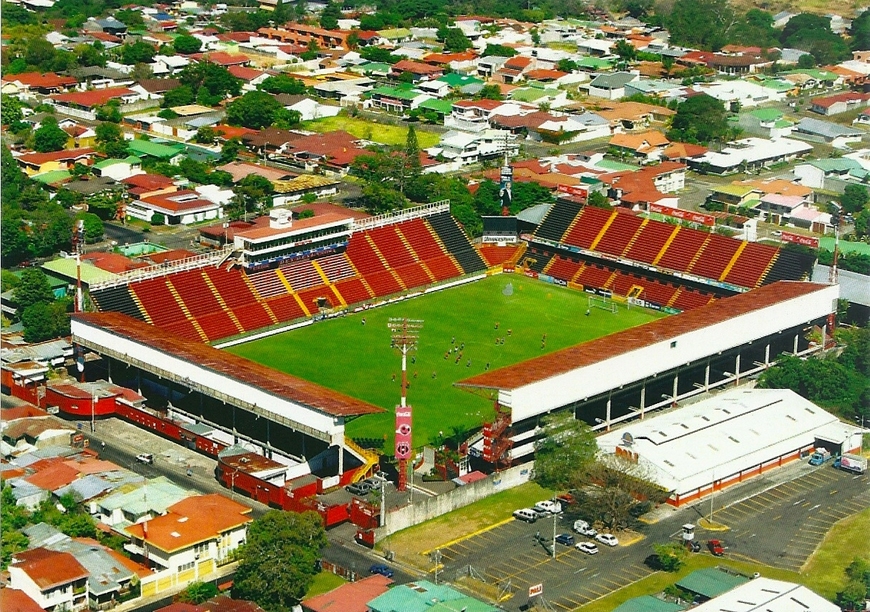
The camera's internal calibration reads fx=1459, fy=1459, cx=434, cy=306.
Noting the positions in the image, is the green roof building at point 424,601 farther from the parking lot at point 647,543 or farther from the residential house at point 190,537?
the residential house at point 190,537

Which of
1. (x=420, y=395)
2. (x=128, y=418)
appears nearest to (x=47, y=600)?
(x=128, y=418)

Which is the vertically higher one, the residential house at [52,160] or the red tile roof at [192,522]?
the red tile roof at [192,522]

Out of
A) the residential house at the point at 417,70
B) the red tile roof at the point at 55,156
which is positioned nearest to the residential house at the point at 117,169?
the red tile roof at the point at 55,156

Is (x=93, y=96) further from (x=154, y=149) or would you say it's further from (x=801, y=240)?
(x=801, y=240)

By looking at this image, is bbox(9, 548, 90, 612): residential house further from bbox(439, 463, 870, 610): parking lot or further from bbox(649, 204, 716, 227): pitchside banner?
bbox(649, 204, 716, 227): pitchside banner

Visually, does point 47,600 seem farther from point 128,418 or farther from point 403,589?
point 128,418
